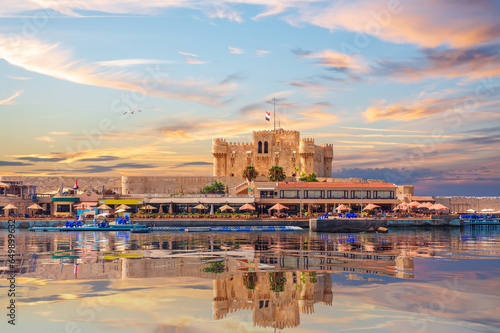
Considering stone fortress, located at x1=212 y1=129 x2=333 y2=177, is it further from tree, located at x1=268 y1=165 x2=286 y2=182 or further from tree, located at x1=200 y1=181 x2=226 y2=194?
tree, located at x1=268 y1=165 x2=286 y2=182

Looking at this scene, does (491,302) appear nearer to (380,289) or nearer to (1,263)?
(380,289)

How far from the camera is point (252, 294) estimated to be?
15.9 metres

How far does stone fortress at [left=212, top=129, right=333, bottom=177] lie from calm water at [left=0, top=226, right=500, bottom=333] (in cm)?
8350

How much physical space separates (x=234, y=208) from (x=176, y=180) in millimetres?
29551

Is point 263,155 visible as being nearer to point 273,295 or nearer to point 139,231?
point 139,231

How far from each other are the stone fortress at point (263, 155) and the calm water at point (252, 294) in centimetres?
8350

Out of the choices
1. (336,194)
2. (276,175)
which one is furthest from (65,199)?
(336,194)

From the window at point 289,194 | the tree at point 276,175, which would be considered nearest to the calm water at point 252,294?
the window at point 289,194

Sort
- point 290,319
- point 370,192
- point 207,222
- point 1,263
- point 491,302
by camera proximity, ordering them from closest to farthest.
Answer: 1. point 290,319
2. point 491,302
3. point 1,263
4. point 207,222
5. point 370,192

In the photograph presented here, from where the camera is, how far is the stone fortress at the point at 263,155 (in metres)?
109

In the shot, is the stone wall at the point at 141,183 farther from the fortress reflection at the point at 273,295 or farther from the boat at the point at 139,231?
the fortress reflection at the point at 273,295

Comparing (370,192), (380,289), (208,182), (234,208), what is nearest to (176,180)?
(208,182)

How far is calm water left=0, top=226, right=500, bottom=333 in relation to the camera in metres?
12.8

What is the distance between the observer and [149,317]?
13.3 metres
